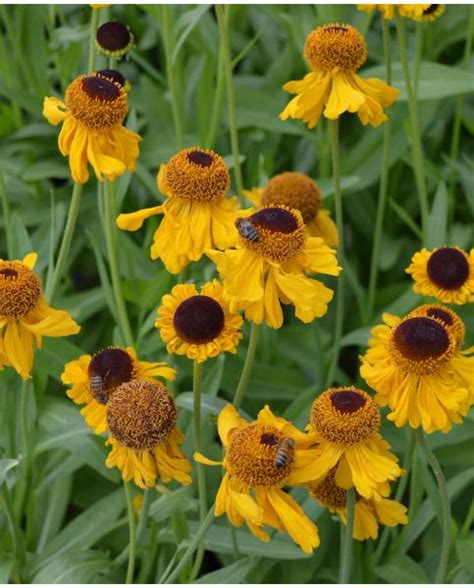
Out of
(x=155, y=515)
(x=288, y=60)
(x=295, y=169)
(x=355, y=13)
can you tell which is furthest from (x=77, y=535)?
(x=355, y=13)

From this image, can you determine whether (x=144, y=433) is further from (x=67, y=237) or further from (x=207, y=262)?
(x=207, y=262)

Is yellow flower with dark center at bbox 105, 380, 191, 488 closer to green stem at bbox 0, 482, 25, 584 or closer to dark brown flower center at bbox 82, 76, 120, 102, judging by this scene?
green stem at bbox 0, 482, 25, 584

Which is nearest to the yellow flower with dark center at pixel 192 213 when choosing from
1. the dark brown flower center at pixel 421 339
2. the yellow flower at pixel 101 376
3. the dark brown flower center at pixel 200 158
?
the dark brown flower center at pixel 200 158

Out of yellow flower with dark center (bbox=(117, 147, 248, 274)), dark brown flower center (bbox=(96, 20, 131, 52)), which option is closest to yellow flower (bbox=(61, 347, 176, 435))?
yellow flower with dark center (bbox=(117, 147, 248, 274))

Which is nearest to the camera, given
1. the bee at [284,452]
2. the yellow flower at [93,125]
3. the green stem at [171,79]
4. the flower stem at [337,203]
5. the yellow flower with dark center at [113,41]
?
the bee at [284,452]

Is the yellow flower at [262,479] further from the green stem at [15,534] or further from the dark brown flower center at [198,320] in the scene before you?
the green stem at [15,534]

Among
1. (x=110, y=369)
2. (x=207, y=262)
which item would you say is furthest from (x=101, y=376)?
(x=207, y=262)
